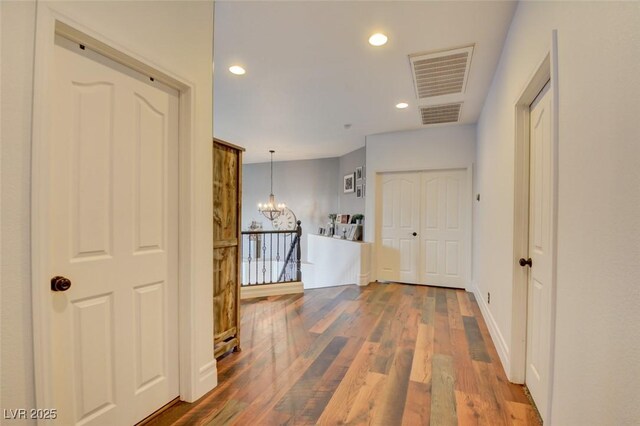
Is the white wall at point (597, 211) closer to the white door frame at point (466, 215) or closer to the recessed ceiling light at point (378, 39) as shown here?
the recessed ceiling light at point (378, 39)

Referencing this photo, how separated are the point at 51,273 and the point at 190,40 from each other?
152 centimetres

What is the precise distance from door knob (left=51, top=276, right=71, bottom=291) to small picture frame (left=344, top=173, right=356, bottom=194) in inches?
218

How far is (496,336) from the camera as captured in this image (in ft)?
8.64

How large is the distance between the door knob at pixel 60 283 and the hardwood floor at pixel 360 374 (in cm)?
97

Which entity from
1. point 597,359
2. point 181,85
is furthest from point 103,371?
point 597,359

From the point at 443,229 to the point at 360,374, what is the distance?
11.0 feet

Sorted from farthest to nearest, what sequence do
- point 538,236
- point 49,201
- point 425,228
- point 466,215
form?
point 425,228, point 466,215, point 538,236, point 49,201

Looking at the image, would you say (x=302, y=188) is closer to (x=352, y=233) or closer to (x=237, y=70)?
(x=352, y=233)

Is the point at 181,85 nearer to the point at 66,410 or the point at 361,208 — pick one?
the point at 66,410

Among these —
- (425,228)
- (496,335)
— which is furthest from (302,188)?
(496,335)

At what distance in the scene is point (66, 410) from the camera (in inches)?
53.1

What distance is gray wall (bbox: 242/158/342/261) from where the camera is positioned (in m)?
7.40

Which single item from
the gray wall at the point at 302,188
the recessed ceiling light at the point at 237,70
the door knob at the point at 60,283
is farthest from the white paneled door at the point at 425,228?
the door knob at the point at 60,283

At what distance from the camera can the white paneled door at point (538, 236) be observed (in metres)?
1.73
